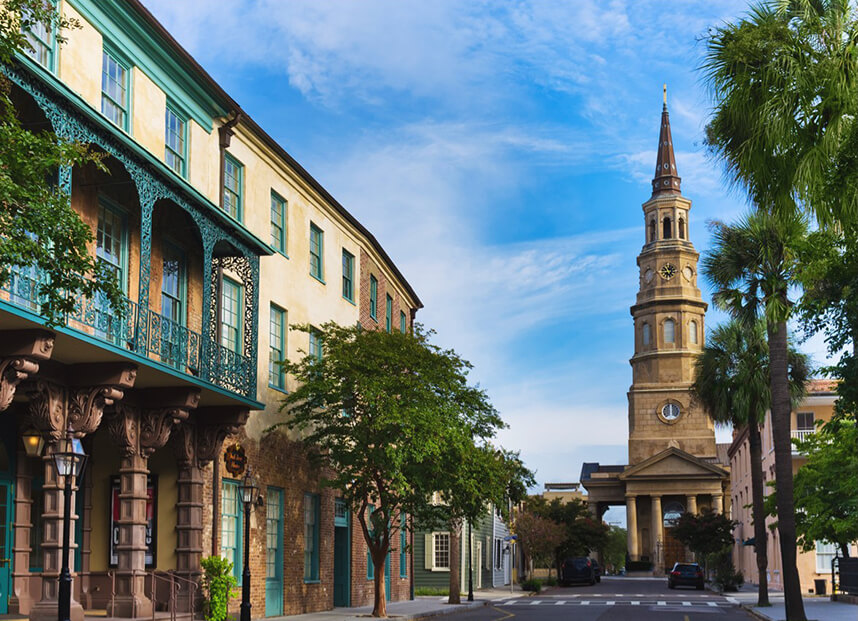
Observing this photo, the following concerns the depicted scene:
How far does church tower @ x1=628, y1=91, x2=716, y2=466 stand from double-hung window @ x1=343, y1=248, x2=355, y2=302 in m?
69.7

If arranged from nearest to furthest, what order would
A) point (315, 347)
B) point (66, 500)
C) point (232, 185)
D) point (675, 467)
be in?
point (66, 500), point (232, 185), point (315, 347), point (675, 467)

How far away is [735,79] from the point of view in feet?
43.1

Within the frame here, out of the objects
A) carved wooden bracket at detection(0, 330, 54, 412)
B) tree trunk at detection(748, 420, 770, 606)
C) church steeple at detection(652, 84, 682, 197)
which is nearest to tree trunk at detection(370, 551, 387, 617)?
carved wooden bracket at detection(0, 330, 54, 412)

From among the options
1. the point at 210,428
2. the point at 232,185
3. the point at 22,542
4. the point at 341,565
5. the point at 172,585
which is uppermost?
the point at 232,185

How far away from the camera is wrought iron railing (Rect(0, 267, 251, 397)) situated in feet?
48.0

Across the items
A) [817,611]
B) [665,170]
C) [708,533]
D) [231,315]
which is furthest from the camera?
[665,170]

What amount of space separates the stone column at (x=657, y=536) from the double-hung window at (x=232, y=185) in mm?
76443

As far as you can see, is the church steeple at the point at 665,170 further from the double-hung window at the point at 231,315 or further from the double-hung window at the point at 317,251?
the double-hung window at the point at 231,315

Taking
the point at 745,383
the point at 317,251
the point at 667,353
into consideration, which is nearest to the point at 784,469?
the point at 745,383

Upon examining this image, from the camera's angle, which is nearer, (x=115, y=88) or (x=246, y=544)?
(x=115, y=88)

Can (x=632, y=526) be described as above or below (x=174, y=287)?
below

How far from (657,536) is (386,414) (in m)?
73.7

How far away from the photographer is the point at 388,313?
125 ft

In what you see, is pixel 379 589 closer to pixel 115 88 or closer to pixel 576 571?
pixel 115 88
